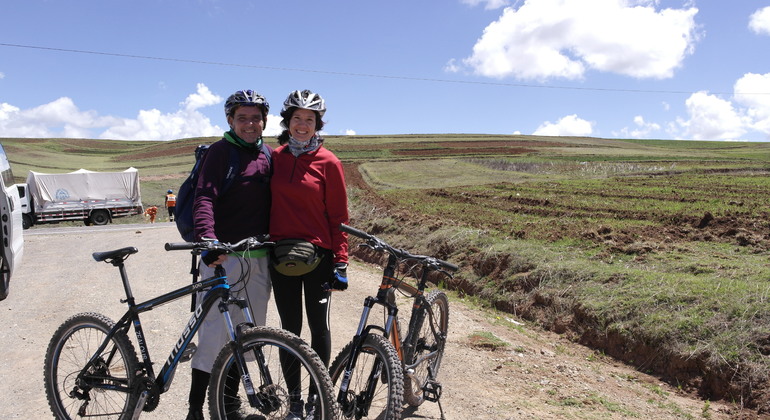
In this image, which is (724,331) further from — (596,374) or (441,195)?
(441,195)

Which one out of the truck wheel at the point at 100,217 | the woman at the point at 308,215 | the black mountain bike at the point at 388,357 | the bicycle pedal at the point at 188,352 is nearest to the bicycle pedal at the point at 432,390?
the black mountain bike at the point at 388,357

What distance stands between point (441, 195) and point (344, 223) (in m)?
19.2

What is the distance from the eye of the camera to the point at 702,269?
309 inches

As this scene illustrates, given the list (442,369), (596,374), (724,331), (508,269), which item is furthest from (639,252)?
(442,369)

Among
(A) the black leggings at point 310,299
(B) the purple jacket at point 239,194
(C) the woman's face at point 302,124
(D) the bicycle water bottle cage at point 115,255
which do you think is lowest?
(A) the black leggings at point 310,299

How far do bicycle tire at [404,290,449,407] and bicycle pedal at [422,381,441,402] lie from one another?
0.02 metres

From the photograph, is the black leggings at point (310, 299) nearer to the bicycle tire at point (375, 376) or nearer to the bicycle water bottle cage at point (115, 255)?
the bicycle tire at point (375, 376)

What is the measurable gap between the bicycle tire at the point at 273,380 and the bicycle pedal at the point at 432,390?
1.18 metres

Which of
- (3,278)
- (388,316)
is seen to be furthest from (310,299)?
(3,278)

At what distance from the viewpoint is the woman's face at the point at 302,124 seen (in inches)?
138

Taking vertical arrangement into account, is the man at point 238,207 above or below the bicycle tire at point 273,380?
above

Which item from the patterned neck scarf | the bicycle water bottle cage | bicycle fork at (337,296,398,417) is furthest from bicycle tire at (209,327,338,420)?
the patterned neck scarf

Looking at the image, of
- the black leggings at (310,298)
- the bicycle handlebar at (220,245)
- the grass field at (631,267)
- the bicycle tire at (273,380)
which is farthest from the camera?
the grass field at (631,267)

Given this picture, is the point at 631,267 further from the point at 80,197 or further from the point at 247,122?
→ the point at 80,197
